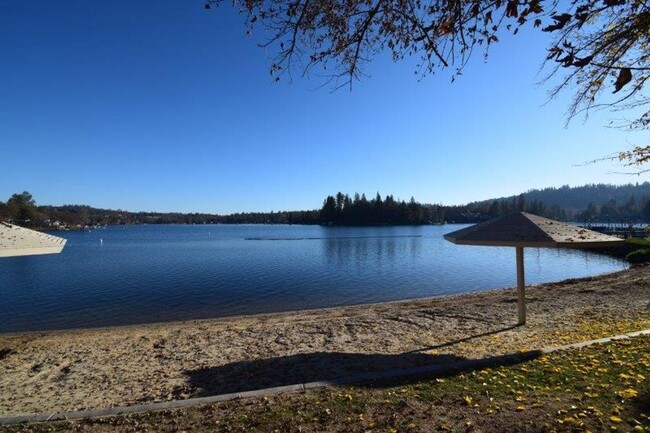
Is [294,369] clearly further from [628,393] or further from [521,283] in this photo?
[521,283]

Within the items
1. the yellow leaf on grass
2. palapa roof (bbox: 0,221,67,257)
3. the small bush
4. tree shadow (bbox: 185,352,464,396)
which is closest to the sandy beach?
tree shadow (bbox: 185,352,464,396)

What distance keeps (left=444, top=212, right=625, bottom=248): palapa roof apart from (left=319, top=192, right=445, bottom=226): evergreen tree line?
144560 mm

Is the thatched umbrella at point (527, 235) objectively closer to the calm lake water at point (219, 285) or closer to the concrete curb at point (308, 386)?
the concrete curb at point (308, 386)

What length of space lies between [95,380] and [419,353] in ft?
20.7

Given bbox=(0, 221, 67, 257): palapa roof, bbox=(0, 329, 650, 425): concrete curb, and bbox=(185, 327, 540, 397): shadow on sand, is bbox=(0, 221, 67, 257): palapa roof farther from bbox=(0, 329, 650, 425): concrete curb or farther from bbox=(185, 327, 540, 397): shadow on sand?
bbox=(0, 329, 650, 425): concrete curb

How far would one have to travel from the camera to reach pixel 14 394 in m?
7.09

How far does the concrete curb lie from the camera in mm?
5074

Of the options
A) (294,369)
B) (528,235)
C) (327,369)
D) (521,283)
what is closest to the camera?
(327,369)

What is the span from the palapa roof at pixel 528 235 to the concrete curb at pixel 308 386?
2162 mm

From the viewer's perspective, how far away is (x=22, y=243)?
43906 mm

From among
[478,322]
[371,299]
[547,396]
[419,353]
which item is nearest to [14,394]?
[419,353]

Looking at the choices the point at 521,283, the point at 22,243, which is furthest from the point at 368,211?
the point at 521,283

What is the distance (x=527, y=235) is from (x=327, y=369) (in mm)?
5500

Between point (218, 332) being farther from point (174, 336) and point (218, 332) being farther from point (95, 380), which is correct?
point (95, 380)
